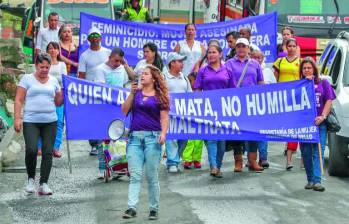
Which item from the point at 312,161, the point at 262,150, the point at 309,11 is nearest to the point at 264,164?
the point at 262,150

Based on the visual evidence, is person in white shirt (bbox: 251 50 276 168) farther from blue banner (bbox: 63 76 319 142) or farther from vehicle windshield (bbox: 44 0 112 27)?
vehicle windshield (bbox: 44 0 112 27)

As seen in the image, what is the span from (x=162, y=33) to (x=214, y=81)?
484 cm

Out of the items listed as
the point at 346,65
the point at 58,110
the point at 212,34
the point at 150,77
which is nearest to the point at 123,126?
the point at 150,77

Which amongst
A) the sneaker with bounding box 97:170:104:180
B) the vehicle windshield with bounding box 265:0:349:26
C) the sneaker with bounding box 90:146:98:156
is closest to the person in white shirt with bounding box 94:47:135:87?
the sneaker with bounding box 97:170:104:180

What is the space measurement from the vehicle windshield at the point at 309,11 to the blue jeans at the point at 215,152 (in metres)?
7.85

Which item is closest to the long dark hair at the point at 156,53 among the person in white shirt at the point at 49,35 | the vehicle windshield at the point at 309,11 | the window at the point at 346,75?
the window at the point at 346,75

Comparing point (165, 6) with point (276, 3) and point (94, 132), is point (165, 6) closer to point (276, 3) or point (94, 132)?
point (276, 3)

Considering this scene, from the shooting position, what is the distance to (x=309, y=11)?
22.3 meters

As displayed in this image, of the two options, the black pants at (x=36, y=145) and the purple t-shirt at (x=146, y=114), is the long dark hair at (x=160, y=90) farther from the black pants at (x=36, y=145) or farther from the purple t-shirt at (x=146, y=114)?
the black pants at (x=36, y=145)

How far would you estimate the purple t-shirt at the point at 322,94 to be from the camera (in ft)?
46.0

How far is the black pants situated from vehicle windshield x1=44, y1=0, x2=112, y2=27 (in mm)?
12979

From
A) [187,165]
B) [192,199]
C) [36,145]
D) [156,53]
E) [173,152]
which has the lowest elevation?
[192,199]

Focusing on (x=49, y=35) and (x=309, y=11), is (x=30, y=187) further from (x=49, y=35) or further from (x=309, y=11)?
(x=309, y=11)

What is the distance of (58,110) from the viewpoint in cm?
1619
